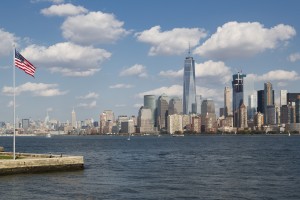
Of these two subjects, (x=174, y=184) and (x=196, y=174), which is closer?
(x=174, y=184)

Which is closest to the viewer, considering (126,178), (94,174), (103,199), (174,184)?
(103,199)

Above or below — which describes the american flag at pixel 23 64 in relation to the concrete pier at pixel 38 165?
above

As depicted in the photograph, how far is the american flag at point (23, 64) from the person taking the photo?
185 feet

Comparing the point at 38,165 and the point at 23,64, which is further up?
the point at 23,64

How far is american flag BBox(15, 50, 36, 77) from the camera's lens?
56.5 m

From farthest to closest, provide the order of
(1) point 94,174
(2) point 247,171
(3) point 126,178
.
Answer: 1. (2) point 247,171
2. (1) point 94,174
3. (3) point 126,178

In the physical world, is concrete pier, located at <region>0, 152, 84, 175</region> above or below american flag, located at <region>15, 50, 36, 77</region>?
below

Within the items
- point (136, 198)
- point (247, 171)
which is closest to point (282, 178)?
point (247, 171)

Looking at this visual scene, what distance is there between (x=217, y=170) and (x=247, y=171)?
4.42 metres

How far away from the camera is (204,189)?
4781cm

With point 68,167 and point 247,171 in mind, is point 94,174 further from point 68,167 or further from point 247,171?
point 247,171

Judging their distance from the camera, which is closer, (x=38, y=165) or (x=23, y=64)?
(x=23, y=64)

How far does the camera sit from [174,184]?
170ft

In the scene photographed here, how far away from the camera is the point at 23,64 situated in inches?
2227
